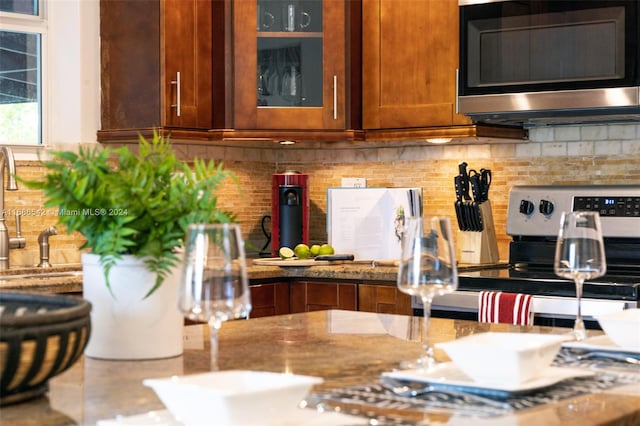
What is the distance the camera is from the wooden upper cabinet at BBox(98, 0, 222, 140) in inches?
177

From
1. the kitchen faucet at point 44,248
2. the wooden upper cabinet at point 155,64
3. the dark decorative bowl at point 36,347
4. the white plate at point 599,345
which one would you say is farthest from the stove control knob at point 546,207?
the dark decorative bowl at point 36,347

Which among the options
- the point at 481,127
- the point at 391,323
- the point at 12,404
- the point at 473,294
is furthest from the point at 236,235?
the point at 481,127

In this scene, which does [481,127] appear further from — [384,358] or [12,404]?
[12,404]

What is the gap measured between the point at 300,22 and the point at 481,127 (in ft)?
3.08

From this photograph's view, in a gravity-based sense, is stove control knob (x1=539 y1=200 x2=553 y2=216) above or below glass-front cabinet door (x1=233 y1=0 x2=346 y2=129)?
below

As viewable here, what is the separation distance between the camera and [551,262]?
13.5ft

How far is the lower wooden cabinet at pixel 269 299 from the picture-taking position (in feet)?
13.8

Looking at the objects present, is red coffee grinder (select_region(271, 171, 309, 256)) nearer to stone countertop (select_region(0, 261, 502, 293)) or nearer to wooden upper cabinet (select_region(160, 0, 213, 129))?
stone countertop (select_region(0, 261, 502, 293))

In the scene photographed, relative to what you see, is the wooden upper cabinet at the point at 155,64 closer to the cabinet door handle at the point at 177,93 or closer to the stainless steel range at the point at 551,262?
the cabinet door handle at the point at 177,93

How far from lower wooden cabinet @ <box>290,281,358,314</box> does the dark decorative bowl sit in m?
2.70

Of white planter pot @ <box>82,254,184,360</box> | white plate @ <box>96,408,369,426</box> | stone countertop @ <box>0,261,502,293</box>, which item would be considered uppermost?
white planter pot @ <box>82,254,184,360</box>

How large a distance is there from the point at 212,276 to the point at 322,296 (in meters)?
2.92

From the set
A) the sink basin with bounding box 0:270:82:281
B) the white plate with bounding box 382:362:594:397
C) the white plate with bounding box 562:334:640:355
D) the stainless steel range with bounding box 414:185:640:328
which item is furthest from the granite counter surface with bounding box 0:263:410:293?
the white plate with bounding box 382:362:594:397

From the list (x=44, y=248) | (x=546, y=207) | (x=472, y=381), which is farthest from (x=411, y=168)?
(x=472, y=381)
